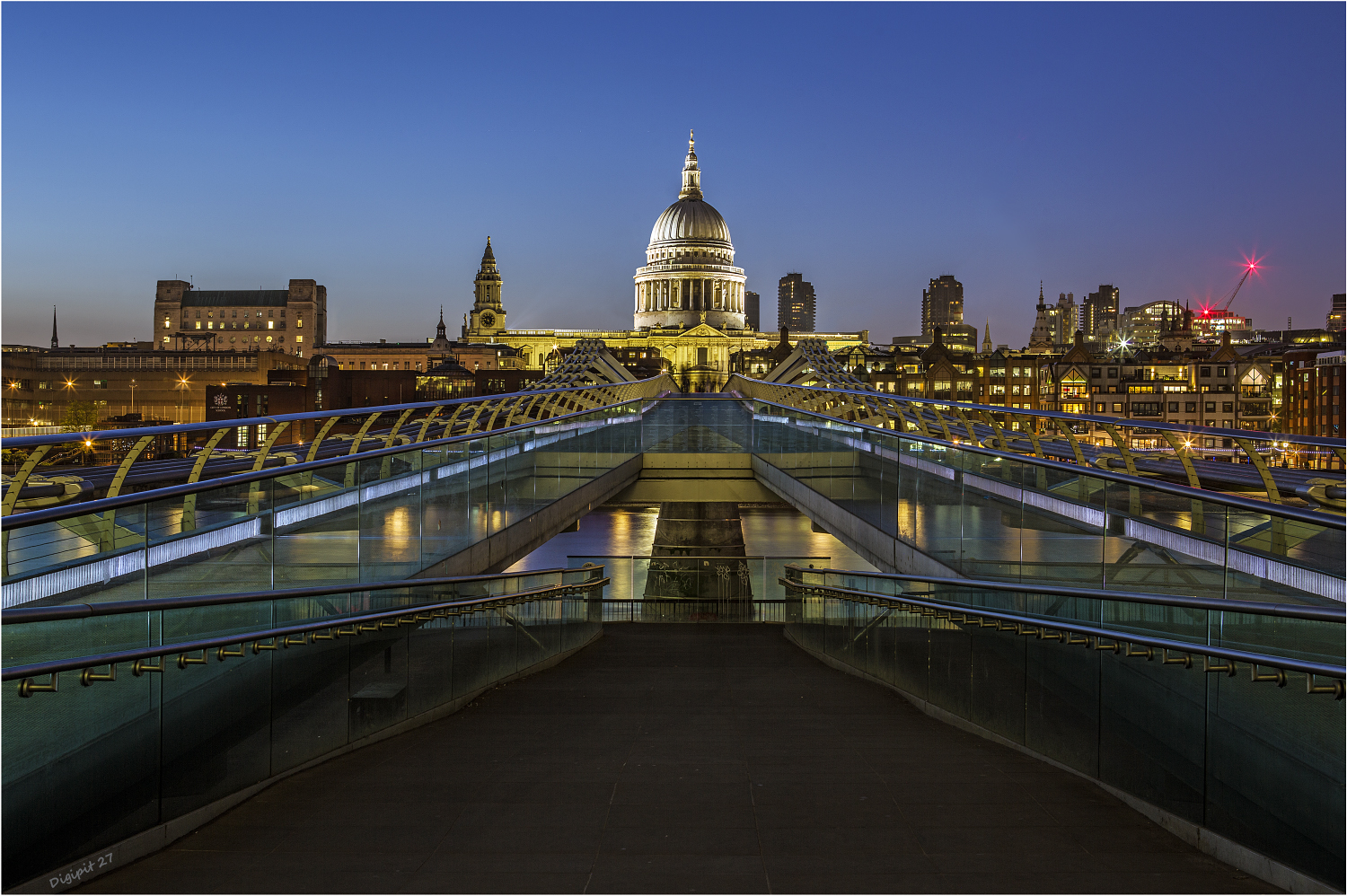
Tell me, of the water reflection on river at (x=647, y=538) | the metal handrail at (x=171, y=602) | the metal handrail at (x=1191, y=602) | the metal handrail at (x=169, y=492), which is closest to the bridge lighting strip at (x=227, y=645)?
the metal handrail at (x=171, y=602)

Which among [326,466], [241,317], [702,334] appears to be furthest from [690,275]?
[326,466]

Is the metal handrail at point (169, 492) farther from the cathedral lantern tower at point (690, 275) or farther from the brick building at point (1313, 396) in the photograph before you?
the cathedral lantern tower at point (690, 275)

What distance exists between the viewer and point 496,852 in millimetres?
5039

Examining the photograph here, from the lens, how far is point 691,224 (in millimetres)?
171125

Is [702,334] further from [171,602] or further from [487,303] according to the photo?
[171,602]

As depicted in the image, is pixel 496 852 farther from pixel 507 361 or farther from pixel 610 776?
pixel 507 361

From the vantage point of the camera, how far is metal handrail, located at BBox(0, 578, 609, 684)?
4730mm

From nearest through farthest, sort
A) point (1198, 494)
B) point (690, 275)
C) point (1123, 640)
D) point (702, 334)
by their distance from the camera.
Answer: point (1198, 494) → point (1123, 640) → point (702, 334) → point (690, 275)

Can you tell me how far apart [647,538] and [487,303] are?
129 metres

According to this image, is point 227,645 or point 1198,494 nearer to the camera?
point 227,645

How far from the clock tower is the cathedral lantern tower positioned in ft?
86.0

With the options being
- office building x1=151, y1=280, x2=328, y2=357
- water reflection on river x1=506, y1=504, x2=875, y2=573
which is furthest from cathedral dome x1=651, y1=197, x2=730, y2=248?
water reflection on river x1=506, y1=504, x2=875, y2=573

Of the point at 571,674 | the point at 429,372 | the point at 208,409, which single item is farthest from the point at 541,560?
the point at 429,372

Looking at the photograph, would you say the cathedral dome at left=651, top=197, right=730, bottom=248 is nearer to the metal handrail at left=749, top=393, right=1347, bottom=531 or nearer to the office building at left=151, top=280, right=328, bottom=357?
the office building at left=151, top=280, right=328, bottom=357
